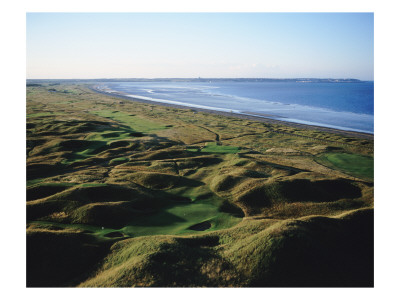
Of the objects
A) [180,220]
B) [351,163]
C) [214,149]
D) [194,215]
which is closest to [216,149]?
[214,149]

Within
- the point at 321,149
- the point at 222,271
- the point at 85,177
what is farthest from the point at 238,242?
the point at 321,149

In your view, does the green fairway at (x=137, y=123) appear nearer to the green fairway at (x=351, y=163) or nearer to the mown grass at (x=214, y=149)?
the mown grass at (x=214, y=149)

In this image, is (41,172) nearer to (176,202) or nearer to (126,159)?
(126,159)

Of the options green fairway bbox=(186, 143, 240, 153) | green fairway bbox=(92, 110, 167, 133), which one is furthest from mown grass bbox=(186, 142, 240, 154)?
green fairway bbox=(92, 110, 167, 133)

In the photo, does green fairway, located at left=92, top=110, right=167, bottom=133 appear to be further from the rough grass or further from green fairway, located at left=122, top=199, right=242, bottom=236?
the rough grass

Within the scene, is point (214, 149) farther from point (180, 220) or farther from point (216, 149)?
point (180, 220)
